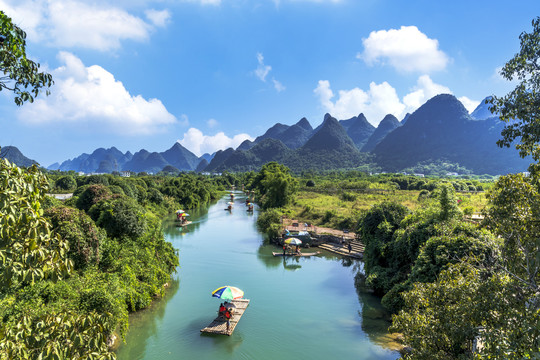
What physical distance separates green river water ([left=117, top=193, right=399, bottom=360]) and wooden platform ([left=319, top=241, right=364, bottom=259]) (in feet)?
4.24

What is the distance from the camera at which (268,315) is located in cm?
1523

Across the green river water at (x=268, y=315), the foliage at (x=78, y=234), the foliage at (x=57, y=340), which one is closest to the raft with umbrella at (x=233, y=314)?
the green river water at (x=268, y=315)

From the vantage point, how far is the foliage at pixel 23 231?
2.70 meters

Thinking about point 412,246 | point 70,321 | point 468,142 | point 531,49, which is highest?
point 468,142

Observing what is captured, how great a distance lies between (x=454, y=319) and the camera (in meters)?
5.49

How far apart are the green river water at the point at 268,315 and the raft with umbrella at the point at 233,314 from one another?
282 millimetres

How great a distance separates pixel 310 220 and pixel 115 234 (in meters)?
26.7

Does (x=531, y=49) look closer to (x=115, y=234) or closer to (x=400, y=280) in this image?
(x=400, y=280)

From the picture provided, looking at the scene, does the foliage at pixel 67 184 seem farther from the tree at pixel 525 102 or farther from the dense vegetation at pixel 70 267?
the tree at pixel 525 102

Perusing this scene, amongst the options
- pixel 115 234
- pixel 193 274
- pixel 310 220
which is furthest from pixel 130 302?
pixel 310 220

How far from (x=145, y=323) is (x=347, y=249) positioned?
17995 millimetres

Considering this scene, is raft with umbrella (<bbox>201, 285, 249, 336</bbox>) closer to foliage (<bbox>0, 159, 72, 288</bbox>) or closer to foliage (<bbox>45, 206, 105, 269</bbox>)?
foliage (<bbox>45, 206, 105, 269</bbox>)

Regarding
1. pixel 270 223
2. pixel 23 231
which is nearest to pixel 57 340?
pixel 23 231

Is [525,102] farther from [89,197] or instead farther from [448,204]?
[89,197]
